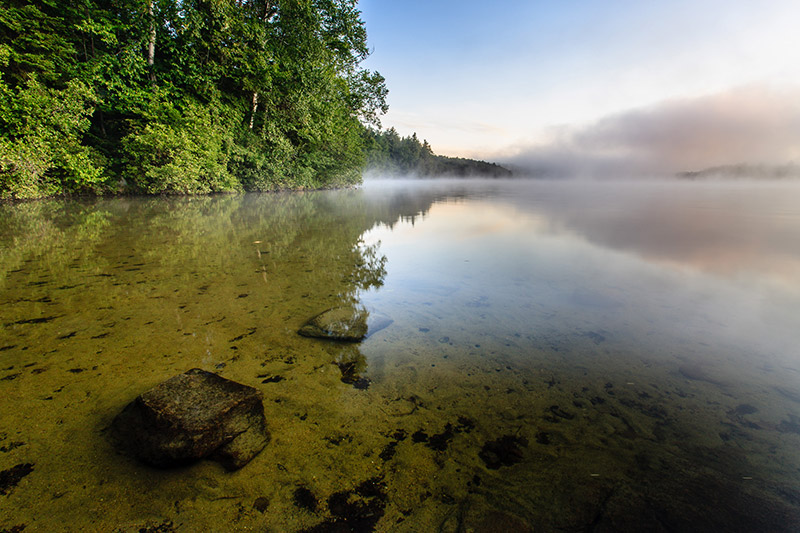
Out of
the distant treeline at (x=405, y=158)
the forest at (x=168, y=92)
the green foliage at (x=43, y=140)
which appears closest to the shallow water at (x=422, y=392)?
the green foliage at (x=43, y=140)

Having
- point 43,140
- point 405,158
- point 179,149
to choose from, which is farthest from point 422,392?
point 405,158

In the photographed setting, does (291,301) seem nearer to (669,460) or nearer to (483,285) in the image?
(483,285)

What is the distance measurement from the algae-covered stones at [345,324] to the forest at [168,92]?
16965mm

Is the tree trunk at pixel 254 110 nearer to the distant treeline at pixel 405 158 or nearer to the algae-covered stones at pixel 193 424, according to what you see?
the algae-covered stones at pixel 193 424

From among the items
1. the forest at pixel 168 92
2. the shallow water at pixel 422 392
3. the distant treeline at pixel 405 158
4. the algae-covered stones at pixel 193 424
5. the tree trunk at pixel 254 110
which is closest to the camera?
the shallow water at pixel 422 392

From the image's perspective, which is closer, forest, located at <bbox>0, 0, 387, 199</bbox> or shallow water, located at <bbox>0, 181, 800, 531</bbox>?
shallow water, located at <bbox>0, 181, 800, 531</bbox>

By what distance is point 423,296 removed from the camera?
4926 mm

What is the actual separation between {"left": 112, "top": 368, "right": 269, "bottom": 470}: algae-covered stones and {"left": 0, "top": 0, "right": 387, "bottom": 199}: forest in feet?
57.4

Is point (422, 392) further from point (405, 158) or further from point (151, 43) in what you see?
point (405, 158)

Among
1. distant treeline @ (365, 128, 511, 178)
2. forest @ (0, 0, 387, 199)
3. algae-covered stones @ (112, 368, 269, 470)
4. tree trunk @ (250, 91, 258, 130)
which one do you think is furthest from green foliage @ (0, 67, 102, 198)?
distant treeline @ (365, 128, 511, 178)

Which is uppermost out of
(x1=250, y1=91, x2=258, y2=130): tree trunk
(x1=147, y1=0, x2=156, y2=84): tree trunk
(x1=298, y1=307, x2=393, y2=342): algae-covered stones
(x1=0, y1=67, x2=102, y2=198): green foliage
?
(x1=147, y1=0, x2=156, y2=84): tree trunk

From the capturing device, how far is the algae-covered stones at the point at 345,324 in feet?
11.5

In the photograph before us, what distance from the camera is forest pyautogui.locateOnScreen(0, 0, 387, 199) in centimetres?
1383

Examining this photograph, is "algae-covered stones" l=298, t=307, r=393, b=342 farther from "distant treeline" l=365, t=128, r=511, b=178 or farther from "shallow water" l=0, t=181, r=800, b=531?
"distant treeline" l=365, t=128, r=511, b=178
